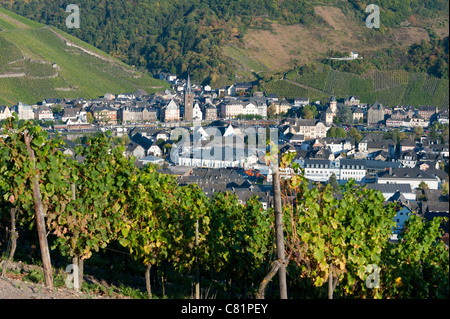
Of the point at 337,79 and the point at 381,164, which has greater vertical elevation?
the point at 337,79

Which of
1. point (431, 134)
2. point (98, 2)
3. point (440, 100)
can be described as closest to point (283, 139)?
point (431, 134)

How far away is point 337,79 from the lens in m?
53.3

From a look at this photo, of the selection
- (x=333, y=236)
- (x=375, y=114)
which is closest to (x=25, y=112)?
(x=375, y=114)

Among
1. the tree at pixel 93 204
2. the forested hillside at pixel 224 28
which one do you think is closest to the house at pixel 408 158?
the tree at pixel 93 204

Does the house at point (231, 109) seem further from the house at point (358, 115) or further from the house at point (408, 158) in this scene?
the house at point (408, 158)

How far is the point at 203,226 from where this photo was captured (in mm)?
6566

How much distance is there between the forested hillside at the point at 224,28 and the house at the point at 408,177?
33731mm

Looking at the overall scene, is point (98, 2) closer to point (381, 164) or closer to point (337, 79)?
point (337, 79)

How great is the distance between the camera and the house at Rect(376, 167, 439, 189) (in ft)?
77.4

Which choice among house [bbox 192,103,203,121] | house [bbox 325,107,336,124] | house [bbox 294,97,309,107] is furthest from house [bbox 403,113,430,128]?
house [bbox 192,103,203,121]

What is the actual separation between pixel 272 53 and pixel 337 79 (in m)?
11.6

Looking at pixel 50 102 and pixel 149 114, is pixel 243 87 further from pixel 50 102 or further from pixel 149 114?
pixel 50 102

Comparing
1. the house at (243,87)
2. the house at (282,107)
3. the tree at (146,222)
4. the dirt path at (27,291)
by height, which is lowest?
the dirt path at (27,291)

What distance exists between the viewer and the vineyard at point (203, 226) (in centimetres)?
523
